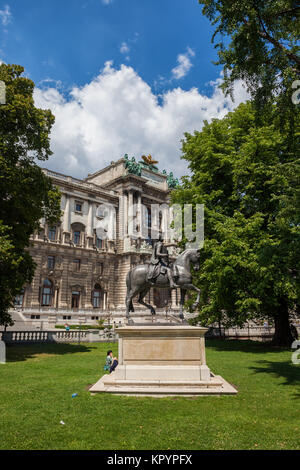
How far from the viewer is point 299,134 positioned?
2106cm

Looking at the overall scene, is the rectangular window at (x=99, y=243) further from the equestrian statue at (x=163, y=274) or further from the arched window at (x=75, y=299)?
the equestrian statue at (x=163, y=274)

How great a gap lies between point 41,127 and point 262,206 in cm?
1589

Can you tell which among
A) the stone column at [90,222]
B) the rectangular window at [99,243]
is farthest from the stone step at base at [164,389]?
the rectangular window at [99,243]

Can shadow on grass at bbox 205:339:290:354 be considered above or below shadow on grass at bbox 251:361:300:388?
below

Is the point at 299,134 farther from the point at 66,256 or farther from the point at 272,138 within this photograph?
the point at 66,256

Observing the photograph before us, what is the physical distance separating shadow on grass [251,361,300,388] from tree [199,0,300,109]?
11281 mm

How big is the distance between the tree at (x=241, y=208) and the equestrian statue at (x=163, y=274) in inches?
246

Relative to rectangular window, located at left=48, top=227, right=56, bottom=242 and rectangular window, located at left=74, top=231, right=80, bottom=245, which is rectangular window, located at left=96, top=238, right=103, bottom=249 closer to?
rectangular window, located at left=74, top=231, right=80, bottom=245

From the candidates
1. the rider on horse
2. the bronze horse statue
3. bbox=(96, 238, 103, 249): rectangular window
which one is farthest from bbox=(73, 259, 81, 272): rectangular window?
the rider on horse

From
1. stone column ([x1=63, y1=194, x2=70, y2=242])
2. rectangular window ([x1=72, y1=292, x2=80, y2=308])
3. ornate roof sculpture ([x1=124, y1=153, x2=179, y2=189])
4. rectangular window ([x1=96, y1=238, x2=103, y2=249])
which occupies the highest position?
ornate roof sculpture ([x1=124, y1=153, x2=179, y2=189])

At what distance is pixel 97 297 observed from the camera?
53781mm

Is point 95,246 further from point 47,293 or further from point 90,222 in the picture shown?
point 47,293

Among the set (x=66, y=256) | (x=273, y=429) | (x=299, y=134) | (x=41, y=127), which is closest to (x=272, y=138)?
(x=299, y=134)

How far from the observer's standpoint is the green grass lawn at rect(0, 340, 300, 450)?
6.32 m
